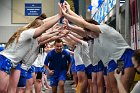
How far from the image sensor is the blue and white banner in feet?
84.3

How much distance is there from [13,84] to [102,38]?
1.79m

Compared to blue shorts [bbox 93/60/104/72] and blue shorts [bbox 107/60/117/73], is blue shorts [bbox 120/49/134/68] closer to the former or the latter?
blue shorts [bbox 107/60/117/73]

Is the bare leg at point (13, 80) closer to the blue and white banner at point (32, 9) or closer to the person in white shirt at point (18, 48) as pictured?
the person in white shirt at point (18, 48)

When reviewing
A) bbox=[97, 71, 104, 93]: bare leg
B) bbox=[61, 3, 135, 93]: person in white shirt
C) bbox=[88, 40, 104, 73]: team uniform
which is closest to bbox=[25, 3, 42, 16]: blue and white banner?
bbox=[88, 40, 104, 73]: team uniform

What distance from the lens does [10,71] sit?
20.7 ft

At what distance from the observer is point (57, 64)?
9883 mm

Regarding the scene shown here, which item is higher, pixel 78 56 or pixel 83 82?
pixel 78 56

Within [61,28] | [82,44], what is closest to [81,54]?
[82,44]

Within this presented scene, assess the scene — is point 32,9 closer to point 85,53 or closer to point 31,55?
point 85,53

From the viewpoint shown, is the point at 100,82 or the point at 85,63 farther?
the point at 85,63

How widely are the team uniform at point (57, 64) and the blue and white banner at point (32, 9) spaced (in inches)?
627

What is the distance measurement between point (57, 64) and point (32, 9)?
1612 cm

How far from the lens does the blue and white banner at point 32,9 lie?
2569 cm

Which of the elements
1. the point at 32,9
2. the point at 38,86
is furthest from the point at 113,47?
the point at 32,9
